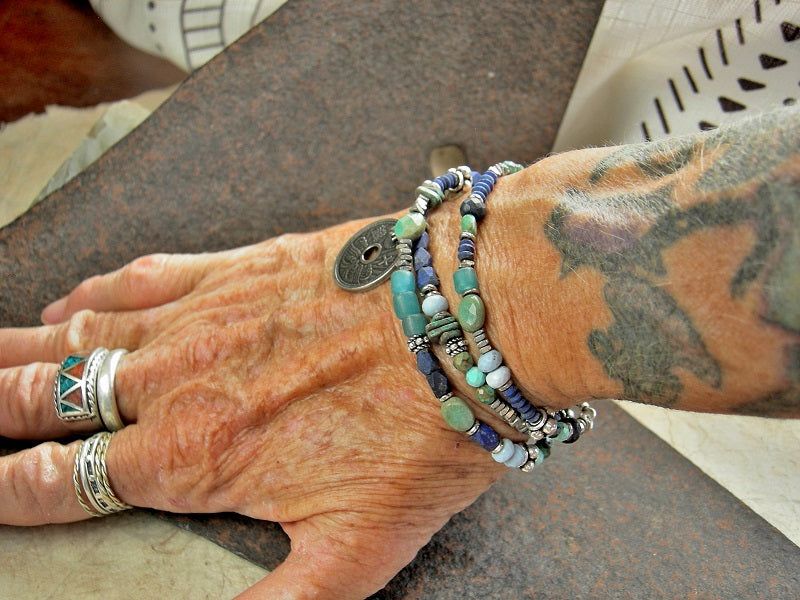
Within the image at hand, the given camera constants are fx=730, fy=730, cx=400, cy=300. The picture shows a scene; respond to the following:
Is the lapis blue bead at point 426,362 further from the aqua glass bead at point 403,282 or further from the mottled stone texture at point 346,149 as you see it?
the mottled stone texture at point 346,149

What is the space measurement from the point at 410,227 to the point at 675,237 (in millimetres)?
360

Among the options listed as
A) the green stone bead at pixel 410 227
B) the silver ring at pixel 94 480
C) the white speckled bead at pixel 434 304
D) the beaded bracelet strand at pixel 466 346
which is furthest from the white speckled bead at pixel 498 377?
the silver ring at pixel 94 480

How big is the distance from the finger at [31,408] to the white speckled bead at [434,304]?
532 millimetres

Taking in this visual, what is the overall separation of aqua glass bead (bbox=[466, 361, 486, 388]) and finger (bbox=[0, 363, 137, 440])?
57cm

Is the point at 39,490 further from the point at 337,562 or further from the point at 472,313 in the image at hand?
the point at 472,313

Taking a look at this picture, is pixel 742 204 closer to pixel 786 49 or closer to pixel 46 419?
pixel 786 49

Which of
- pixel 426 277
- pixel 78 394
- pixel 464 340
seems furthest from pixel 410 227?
pixel 78 394

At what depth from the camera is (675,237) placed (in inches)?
30.4

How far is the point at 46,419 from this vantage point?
1.16 meters

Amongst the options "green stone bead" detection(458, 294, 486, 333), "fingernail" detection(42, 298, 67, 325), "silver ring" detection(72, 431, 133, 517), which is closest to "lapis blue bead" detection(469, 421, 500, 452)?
"green stone bead" detection(458, 294, 486, 333)

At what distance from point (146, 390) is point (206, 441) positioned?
0.15m

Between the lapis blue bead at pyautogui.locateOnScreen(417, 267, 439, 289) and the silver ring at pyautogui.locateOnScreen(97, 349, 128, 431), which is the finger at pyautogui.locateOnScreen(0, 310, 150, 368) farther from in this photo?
the lapis blue bead at pyautogui.locateOnScreen(417, 267, 439, 289)

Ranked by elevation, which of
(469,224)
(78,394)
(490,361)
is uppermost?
(469,224)

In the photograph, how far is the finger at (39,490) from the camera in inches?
42.3
